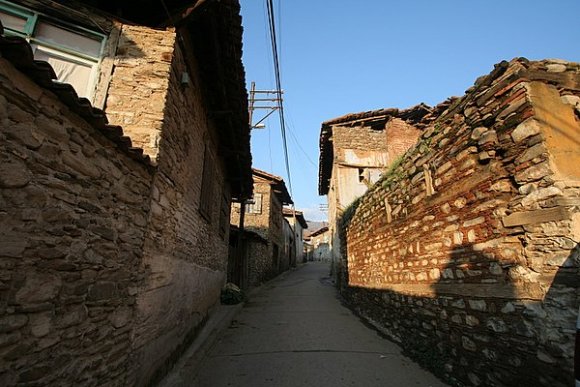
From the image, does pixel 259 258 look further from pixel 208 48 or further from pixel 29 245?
pixel 29 245

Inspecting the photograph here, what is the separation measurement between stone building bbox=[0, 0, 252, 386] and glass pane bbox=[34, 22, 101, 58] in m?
0.01

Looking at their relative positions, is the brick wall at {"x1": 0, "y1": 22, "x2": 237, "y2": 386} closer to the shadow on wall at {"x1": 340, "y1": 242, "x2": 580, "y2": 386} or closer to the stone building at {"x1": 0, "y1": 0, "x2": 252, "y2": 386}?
the stone building at {"x1": 0, "y1": 0, "x2": 252, "y2": 386}

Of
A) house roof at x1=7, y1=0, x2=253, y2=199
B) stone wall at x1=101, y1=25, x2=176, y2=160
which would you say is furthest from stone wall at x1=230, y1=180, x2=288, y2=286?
stone wall at x1=101, y1=25, x2=176, y2=160

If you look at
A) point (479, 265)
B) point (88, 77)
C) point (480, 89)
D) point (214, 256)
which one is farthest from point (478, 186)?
point (214, 256)

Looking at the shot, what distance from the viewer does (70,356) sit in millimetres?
2283

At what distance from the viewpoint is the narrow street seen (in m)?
3.96

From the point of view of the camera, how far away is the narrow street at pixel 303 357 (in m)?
3.96

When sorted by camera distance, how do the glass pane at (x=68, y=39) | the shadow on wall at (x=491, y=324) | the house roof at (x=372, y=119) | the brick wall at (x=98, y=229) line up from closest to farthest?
the brick wall at (x=98, y=229), the shadow on wall at (x=491, y=324), the glass pane at (x=68, y=39), the house roof at (x=372, y=119)

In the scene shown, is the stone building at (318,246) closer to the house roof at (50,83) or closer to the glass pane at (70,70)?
the glass pane at (70,70)

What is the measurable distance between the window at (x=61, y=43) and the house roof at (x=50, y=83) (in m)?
1.66

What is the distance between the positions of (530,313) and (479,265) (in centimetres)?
73

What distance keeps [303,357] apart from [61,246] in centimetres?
405

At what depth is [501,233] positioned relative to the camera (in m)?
3.03

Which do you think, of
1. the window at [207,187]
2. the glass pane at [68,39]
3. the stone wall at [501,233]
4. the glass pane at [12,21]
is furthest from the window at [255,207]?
the glass pane at [12,21]
